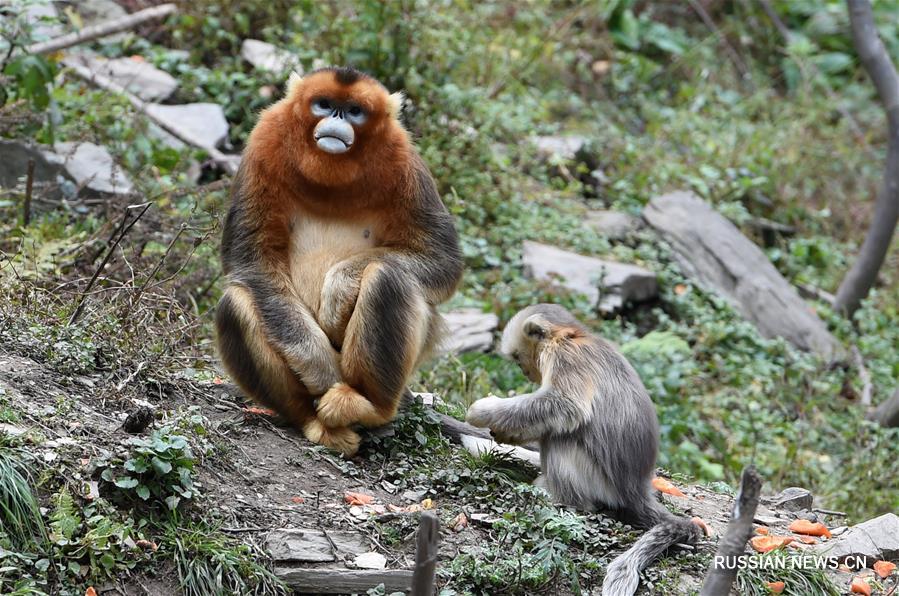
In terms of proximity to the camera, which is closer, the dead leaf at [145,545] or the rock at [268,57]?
the dead leaf at [145,545]

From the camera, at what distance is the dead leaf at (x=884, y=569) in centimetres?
493

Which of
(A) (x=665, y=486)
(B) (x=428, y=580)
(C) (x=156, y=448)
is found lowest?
(A) (x=665, y=486)

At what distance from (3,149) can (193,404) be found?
12.0 feet

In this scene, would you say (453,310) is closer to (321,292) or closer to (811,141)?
(321,292)

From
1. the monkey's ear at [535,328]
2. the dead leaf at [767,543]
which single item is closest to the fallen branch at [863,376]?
the dead leaf at [767,543]

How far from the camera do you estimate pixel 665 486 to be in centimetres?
573

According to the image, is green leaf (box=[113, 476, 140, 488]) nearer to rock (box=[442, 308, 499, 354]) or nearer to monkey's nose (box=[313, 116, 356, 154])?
monkey's nose (box=[313, 116, 356, 154])

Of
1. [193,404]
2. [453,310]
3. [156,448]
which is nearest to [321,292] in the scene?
[193,404]

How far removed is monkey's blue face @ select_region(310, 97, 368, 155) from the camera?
4910 millimetres

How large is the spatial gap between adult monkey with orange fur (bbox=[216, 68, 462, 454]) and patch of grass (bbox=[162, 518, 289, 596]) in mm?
1062

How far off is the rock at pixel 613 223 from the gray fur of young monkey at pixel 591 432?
542cm

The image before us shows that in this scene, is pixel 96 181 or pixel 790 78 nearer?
pixel 96 181

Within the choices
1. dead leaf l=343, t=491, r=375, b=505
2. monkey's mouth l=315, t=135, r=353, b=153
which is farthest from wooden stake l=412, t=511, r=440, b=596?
monkey's mouth l=315, t=135, r=353, b=153

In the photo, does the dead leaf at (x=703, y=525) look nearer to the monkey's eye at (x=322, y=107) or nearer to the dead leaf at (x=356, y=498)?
the dead leaf at (x=356, y=498)
